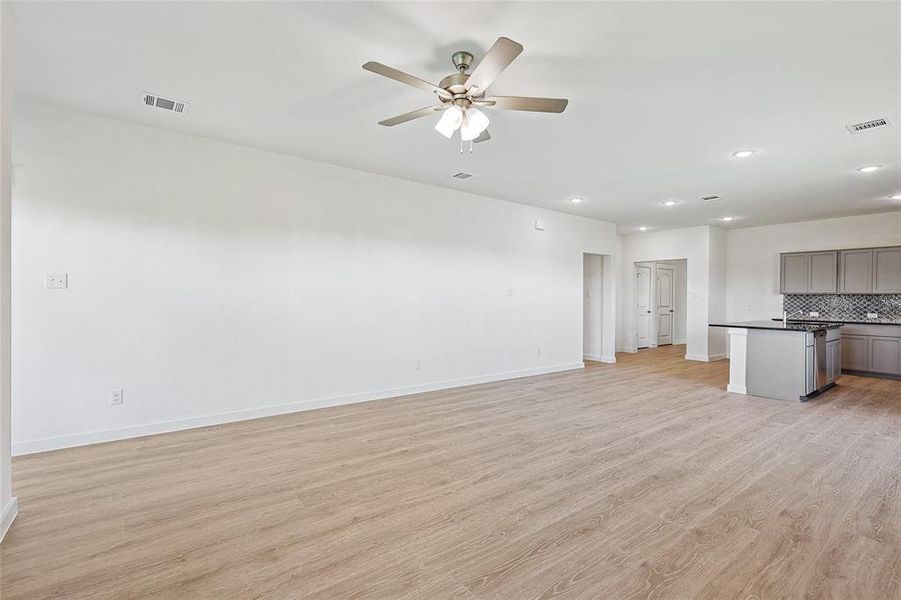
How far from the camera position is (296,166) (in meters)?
4.62

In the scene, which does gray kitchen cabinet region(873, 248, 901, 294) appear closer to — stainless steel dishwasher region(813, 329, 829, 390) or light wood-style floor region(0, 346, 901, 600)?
stainless steel dishwasher region(813, 329, 829, 390)

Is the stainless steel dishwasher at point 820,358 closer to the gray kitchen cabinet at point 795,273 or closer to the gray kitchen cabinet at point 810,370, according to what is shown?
the gray kitchen cabinet at point 810,370

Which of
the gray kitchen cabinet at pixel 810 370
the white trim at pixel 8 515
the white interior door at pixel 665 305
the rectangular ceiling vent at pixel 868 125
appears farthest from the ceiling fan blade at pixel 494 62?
the white interior door at pixel 665 305

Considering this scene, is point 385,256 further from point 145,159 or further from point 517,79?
point 517,79

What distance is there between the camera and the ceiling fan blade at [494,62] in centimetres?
204

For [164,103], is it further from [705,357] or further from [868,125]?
[705,357]

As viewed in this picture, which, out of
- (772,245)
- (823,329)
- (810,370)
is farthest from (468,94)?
(772,245)

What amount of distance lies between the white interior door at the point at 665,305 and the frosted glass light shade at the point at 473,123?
9.49 metres

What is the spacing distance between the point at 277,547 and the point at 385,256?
3.59 metres

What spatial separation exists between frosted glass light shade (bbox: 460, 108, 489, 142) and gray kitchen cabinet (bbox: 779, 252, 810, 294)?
793cm

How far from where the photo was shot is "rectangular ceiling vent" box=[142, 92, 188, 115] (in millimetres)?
3230

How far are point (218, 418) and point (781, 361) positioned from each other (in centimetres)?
653

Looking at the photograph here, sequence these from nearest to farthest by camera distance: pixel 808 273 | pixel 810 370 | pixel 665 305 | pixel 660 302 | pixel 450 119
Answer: pixel 450 119 → pixel 810 370 → pixel 808 273 → pixel 660 302 → pixel 665 305

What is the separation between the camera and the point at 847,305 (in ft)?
24.8
